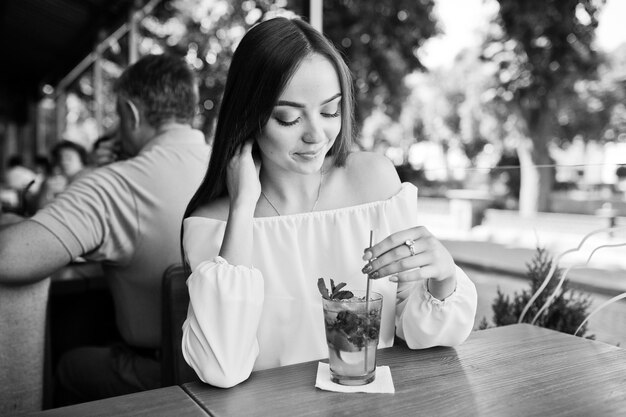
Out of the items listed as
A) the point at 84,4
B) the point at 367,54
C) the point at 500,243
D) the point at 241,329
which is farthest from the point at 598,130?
the point at 84,4

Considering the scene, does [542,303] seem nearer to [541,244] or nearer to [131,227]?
[541,244]

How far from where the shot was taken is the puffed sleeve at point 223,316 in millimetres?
978

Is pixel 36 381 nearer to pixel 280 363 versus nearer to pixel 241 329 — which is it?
pixel 280 363

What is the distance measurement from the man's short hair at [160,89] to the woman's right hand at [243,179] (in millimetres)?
739

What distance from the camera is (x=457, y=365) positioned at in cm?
100

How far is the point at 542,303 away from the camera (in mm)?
1662

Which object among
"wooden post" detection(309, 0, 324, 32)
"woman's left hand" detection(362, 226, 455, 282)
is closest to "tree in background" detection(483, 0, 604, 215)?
"wooden post" detection(309, 0, 324, 32)

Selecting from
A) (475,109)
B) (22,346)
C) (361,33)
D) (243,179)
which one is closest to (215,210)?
(243,179)

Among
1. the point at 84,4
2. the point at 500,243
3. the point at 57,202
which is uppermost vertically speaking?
the point at 84,4

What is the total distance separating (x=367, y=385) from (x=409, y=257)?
0.22 m

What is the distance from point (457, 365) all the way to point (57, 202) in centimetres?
114

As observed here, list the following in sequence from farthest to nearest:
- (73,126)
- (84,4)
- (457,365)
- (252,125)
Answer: (73,126), (84,4), (252,125), (457,365)

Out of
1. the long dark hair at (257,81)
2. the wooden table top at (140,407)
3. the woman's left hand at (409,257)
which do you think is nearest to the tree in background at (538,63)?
the long dark hair at (257,81)

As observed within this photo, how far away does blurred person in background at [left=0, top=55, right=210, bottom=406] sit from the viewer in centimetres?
149
